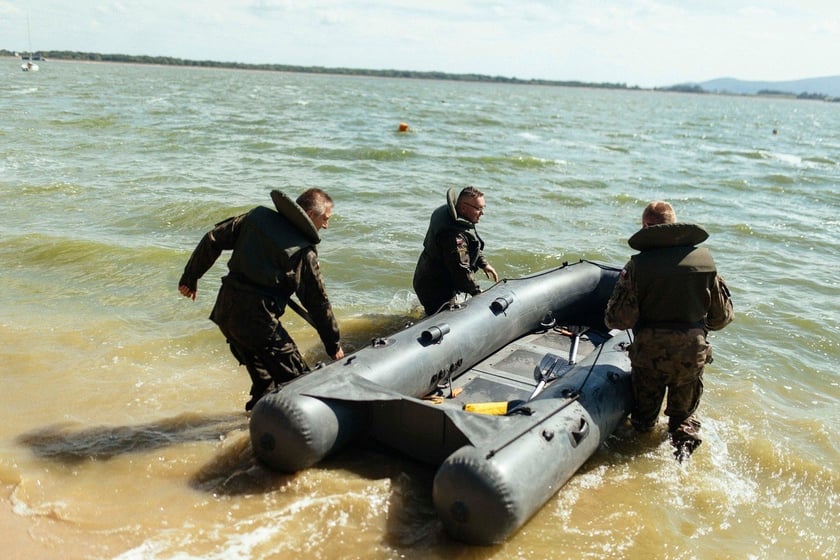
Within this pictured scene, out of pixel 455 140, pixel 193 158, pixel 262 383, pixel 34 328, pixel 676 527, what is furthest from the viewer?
pixel 455 140

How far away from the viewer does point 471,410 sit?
434 centimetres

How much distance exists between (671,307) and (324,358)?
116 inches

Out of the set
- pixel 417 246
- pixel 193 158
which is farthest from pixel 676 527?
pixel 193 158

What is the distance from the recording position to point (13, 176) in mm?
12547

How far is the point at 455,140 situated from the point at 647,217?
2032 cm

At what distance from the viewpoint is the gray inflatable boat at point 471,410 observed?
10.9 feet

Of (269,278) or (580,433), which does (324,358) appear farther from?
(580,433)

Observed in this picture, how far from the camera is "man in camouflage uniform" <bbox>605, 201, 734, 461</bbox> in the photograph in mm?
4031

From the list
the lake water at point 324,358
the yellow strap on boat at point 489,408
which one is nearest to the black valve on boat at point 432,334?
the yellow strap on boat at point 489,408

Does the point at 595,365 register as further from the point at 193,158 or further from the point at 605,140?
the point at 605,140

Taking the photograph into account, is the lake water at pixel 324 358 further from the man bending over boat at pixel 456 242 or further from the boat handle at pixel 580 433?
the man bending over boat at pixel 456 242

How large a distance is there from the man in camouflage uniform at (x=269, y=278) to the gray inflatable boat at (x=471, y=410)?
0.92ft

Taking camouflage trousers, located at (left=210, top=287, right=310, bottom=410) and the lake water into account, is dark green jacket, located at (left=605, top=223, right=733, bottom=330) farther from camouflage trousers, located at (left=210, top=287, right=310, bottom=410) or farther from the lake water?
camouflage trousers, located at (left=210, top=287, right=310, bottom=410)

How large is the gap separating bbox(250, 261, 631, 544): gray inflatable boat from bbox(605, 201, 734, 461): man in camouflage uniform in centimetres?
Answer: 33
